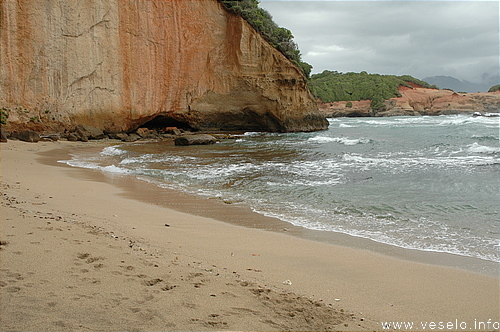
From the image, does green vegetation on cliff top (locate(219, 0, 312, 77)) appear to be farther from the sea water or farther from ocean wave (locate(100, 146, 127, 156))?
ocean wave (locate(100, 146, 127, 156))

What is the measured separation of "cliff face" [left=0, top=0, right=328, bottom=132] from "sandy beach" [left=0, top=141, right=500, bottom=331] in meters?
15.8

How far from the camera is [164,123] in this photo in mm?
27172

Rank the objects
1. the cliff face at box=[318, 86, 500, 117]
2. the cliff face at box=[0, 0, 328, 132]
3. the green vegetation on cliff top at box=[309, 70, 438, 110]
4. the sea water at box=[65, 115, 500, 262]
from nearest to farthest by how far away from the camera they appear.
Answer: the sea water at box=[65, 115, 500, 262], the cliff face at box=[0, 0, 328, 132], the cliff face at box=[318, 86, 500, 117], the green vegetation on cliff top at box=[309, 70, 438, 110]

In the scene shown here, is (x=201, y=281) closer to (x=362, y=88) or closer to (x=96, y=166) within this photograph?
(x=96, y=166)

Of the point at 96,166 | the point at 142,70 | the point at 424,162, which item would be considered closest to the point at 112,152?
the point at 96,166

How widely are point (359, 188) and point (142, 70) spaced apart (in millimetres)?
17862

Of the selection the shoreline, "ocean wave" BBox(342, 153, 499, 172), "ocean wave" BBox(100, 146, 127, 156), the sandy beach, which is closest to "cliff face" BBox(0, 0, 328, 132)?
"ocean wave" BBox(100, 146, 127, 156)

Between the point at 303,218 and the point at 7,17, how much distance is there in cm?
1816

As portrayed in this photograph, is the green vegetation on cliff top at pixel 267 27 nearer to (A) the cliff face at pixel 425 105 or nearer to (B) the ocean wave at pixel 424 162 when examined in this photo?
(B) the ocean wave at pixel 424 162

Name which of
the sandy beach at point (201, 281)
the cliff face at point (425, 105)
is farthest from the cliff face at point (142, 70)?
the cliff face at point (425, 105)

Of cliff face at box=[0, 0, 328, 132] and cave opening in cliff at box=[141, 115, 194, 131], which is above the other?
cliff face at box=[0, 0, 328, 132]

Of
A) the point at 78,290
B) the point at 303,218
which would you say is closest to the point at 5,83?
the point at 303,218

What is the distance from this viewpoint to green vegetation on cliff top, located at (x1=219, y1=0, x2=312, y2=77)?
2514cm

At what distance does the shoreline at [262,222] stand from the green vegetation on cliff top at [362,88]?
60.8 metres
